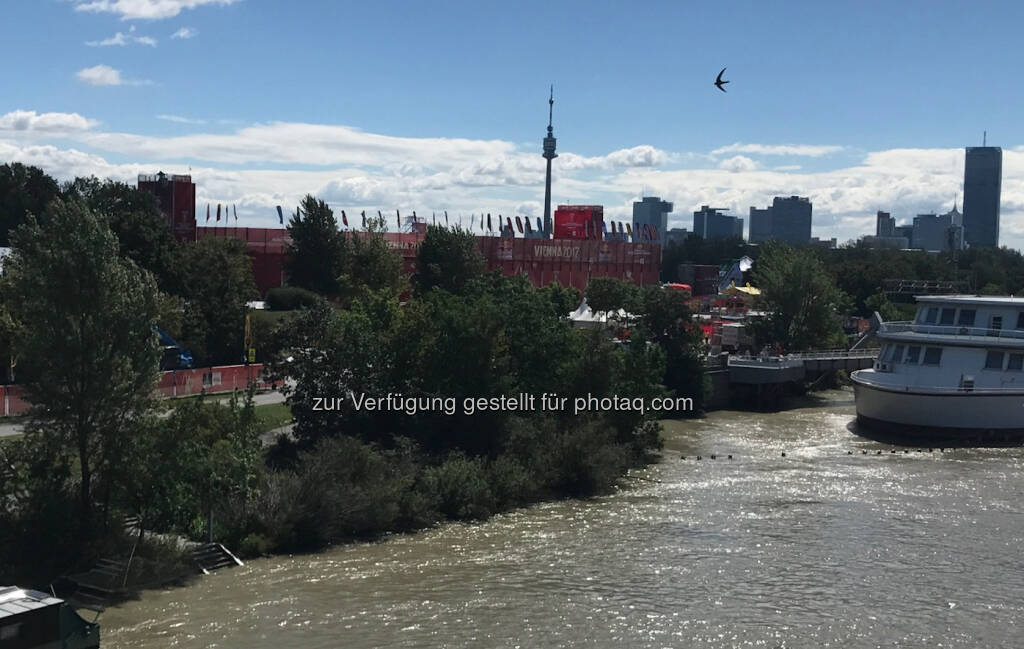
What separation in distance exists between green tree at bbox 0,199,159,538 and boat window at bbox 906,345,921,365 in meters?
38.0

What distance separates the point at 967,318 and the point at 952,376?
11.6 ft

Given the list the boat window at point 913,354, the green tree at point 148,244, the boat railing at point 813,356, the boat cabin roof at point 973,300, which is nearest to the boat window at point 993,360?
the boat cabin roof at point 973,300

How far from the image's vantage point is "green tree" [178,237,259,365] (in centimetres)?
5481

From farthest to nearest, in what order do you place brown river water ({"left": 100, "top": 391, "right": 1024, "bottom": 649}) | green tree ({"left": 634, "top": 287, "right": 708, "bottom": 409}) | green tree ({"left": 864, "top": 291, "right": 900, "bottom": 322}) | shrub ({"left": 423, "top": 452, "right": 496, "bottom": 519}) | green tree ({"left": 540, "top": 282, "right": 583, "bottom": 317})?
green tree ({"left": 864, "top": 291, "right": 900, "bottom": 322}) < green tree ({"left": 540, "top": 282, "right": 583, "bottom": 317}) < green tree ({"left": 634, "top": 287, "right": 708, "bottom": 409}) < shrub ({"left": 423, "top": 452, "right": 496, "bottom": 519}) < brown river water ({"left": 100, "top": 391, "right": 1024, "bottom": 649})

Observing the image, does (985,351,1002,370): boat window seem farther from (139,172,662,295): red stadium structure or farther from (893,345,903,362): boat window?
(139,172,662,295): red stadium structure

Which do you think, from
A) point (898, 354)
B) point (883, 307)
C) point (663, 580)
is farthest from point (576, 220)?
point (663, 580)

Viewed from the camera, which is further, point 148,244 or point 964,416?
point 148,244

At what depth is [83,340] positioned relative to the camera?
2528 cm

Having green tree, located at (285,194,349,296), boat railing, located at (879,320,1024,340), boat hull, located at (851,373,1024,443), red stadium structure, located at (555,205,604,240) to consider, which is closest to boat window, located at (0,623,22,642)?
boat hull, located at (851,373,1024,443)

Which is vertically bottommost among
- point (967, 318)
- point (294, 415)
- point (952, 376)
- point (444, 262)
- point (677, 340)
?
point (294, 415)

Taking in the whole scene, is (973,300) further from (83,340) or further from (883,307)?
(883,307)

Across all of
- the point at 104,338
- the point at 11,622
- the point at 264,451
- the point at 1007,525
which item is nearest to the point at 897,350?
the point at 1007,525

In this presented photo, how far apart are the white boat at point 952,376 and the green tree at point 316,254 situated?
131 ft

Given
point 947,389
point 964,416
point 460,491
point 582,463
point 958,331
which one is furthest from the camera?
point 958,331
